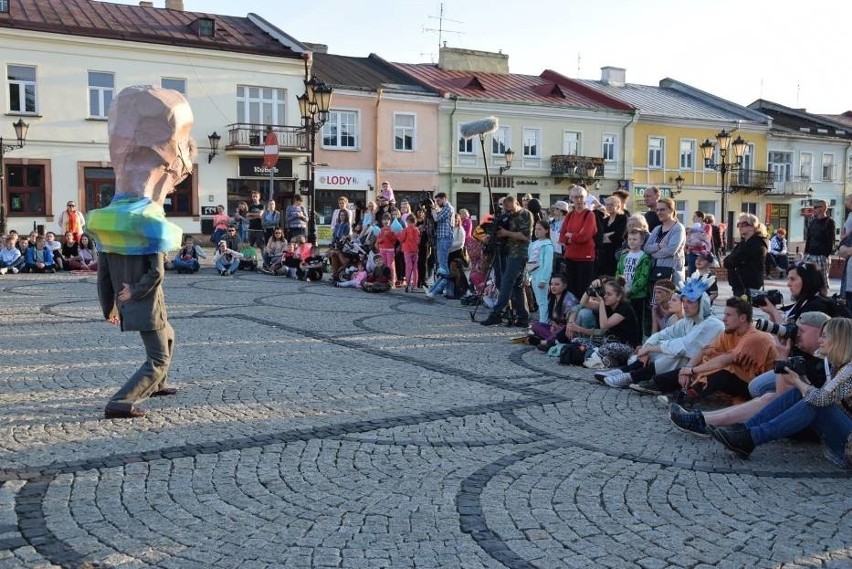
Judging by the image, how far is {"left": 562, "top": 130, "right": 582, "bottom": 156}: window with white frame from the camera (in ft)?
139

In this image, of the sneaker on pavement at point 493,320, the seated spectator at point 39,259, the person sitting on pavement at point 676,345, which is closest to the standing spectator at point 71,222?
the seated spectator at point 39,259

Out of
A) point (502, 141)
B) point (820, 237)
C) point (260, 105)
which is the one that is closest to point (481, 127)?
point (820, 237)

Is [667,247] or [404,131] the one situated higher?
[404,131]

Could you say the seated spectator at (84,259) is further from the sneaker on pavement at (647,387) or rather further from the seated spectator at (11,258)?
the sneaker on pavement at (647,387)

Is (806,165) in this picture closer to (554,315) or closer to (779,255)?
(779,255)

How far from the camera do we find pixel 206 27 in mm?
33594

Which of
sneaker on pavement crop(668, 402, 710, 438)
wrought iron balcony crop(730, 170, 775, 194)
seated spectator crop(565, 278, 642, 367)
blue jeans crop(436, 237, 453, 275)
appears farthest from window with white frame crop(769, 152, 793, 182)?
sneaker on pavement crop(668, 402, 710, 438)

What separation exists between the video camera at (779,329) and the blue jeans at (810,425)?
3.07ft

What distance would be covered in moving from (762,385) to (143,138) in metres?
5.33

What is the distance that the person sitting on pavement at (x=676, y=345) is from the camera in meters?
7.65

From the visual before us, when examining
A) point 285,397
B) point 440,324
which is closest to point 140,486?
point 285,397

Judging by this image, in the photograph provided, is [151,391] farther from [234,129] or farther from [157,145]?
[234,129]

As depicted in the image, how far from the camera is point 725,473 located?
5.58m

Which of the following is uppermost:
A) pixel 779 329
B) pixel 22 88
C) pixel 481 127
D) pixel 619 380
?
pixel 22 88
